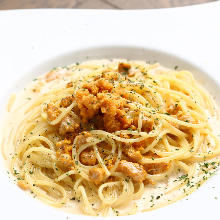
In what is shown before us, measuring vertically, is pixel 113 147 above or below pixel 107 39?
below

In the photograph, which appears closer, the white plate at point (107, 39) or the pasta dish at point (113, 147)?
the pasta dish at point (113, 147)

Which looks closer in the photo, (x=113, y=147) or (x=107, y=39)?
(x=113, y=147)

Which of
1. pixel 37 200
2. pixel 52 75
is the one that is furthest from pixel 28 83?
pixel 37 200

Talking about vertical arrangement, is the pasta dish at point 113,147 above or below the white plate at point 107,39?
below

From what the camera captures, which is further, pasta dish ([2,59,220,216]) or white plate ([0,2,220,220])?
white plate ([0,2,220,220])

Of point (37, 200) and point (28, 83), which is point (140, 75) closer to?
point (28, 83)
